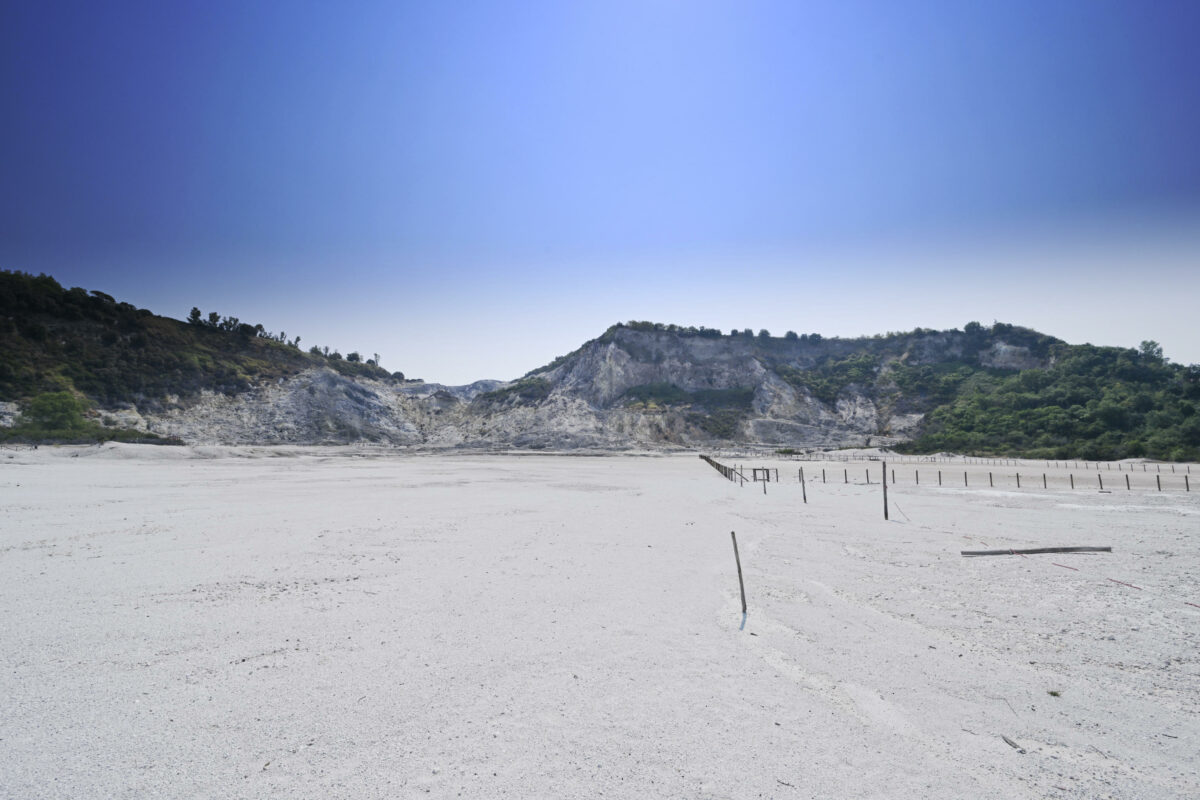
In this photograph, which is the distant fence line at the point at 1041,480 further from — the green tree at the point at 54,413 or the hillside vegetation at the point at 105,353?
the hillside vegetation at the point at 105,353

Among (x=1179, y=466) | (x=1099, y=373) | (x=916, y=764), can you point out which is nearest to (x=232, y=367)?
(x=916, y=764)

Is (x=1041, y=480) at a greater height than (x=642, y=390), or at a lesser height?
lesser

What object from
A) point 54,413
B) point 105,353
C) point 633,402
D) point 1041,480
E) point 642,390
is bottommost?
point 1041,480

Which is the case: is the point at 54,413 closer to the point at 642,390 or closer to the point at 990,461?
the point at 642,390

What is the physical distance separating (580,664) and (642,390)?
269 ft

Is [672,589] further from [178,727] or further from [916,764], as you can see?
[178,727]

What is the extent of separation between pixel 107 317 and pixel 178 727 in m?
86.2

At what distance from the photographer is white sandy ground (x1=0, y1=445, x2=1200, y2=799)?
487 cm

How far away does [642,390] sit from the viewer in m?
88.8

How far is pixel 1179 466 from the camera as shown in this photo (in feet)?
134

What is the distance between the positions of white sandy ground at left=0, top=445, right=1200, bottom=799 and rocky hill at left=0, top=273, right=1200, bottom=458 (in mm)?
52702

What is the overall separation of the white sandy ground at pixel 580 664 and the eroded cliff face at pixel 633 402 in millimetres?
56855

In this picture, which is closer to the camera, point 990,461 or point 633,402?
point 990,461

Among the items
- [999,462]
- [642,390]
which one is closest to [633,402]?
[642,390]
